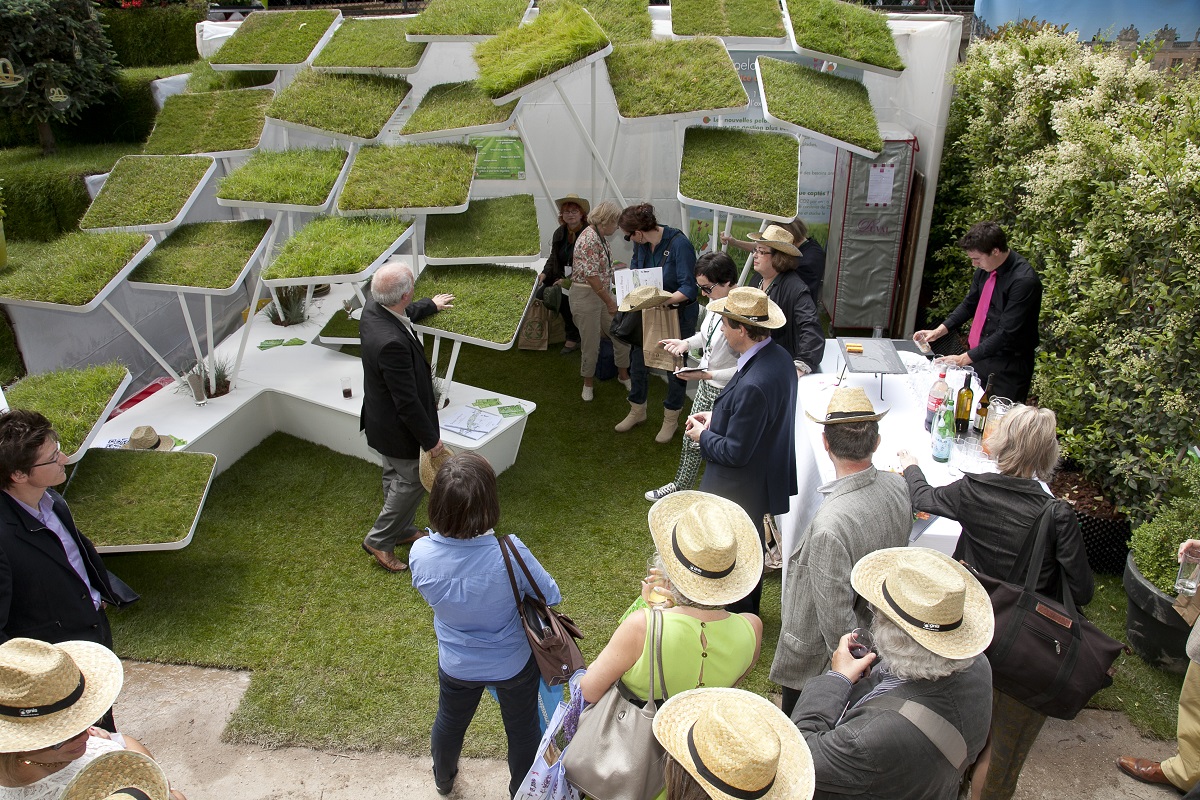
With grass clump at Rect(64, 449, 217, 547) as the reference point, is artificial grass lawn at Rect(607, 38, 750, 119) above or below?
above

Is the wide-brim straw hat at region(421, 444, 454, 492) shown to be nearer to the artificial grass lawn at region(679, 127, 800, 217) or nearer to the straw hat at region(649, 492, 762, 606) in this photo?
the straw hat at region(649, 492, 762, 606)

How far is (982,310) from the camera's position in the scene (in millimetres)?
4789

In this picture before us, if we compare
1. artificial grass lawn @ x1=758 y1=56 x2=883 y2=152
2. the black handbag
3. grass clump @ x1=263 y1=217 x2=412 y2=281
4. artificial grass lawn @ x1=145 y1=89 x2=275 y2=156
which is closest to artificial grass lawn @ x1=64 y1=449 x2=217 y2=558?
grass clump @ x1=263 y1=217 x2=412 y2=281

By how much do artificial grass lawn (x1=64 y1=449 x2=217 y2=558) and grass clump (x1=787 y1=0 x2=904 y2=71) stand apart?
196 inches

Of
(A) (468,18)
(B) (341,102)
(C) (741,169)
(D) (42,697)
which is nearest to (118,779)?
(D) (42,697)

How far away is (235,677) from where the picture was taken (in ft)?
12.6

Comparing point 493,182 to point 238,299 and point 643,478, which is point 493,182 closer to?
point 238,299

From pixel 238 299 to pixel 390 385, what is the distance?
375 cm

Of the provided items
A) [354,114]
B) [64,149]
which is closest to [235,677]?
[354,114]

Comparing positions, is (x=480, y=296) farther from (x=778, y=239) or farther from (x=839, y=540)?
(x=839, y=540)

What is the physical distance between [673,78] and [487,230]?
1.73 meters

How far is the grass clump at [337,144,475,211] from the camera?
5203 millimetres

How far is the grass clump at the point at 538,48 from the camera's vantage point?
5281 mm

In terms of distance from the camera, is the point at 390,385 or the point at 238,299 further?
the point at 238,299
